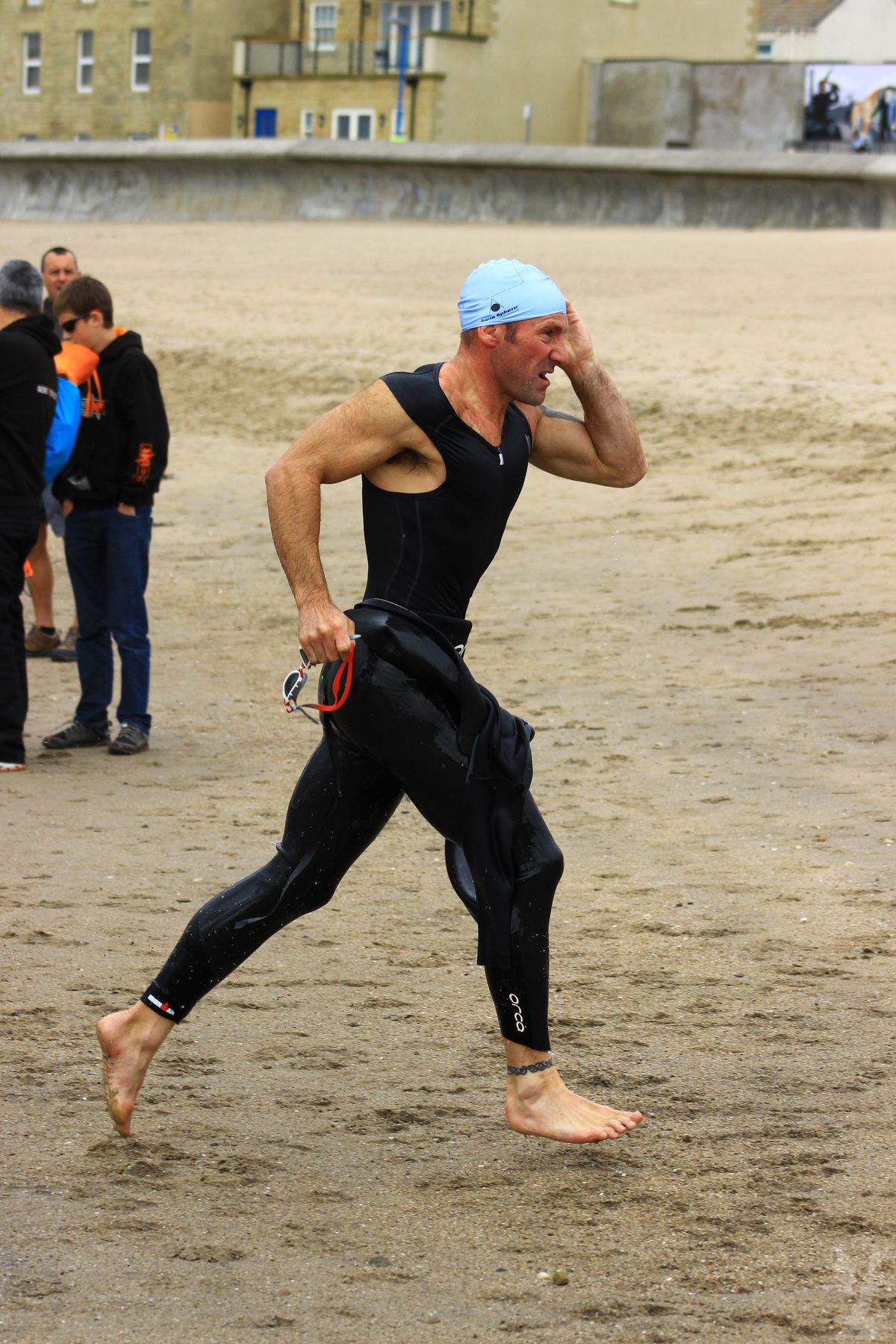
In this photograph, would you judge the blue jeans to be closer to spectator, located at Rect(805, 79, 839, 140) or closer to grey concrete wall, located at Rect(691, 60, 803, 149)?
spectator, located at Rect(805, 79, 839, 140)

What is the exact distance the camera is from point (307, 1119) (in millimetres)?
4332

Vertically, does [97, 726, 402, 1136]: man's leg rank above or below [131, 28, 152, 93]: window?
below

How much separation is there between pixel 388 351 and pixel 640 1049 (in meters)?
14.2

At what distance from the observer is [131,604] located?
8039mm

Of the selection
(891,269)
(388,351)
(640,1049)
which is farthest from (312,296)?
(640,1049)

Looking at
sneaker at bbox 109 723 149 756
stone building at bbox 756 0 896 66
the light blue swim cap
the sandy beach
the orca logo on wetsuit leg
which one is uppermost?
stone building at bbox 756 0 896 66

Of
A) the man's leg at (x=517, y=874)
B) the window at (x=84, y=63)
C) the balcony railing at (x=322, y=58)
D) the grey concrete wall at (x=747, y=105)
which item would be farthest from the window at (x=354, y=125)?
the man's leg at (x=517, y=874)

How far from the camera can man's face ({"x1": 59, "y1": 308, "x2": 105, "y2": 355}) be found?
25.5ft

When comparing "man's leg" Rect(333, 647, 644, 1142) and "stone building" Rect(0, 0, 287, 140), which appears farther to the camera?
"stone building" Rect(0, 0, 287, 140)

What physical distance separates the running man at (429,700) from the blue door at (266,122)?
163 feet

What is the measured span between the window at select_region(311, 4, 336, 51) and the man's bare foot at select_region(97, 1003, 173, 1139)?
51738 millimetres

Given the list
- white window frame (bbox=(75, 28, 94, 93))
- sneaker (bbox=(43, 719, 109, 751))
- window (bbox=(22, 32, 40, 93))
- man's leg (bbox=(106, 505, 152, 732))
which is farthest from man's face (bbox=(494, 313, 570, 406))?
window (bbox=(22, 32, 40, 93))

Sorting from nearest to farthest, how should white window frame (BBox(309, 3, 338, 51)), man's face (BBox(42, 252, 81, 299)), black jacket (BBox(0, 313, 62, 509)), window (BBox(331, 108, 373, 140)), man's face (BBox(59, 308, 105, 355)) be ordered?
black jacket (BBox(0, 313, 62, 509)), man's face (BBox(59, 308, 105, 355)), man's face (BBox(42, 252, 81, 299)), window (BBox(331, 108, 373, 140)), white window frame (BBox(309, 3, 338, 51))

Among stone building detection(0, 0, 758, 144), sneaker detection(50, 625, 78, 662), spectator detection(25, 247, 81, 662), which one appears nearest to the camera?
spectator detection(25, 247, 81, 662)
